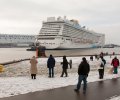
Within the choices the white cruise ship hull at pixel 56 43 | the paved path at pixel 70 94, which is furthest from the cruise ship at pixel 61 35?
the paved path at pixel 70 94

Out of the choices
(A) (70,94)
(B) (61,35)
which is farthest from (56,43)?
(A) (70,94)

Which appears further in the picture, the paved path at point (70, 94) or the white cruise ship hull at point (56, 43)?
the white cruise ship hull at point (56, 43)

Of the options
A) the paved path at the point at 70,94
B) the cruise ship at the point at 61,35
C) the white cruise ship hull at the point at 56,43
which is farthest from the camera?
the cruise ship at the point at 61,35

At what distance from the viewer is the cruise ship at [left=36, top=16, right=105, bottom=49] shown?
93.6m

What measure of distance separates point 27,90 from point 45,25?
311ft

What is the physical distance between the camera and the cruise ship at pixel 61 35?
93562 mm

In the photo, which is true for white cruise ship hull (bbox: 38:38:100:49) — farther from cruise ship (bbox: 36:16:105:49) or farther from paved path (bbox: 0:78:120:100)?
paved path (bbox: 0:78:120:100)

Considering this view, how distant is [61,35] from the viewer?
9644 centimetres

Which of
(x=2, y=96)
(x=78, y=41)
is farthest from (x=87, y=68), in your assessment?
(x=78, y=41)

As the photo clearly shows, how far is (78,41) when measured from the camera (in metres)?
109

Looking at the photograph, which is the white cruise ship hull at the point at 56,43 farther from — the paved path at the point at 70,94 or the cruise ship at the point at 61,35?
the paved path at the point at 70,94

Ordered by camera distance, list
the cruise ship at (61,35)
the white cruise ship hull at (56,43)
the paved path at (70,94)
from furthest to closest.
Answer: the cruise ship at (61,35) < the white cruise ship hull at (56,43) < the paved path at (70,94)

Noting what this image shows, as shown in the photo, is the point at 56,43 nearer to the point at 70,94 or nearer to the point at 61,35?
the point at 61,35

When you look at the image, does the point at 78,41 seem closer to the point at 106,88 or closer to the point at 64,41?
the point at 64,41
